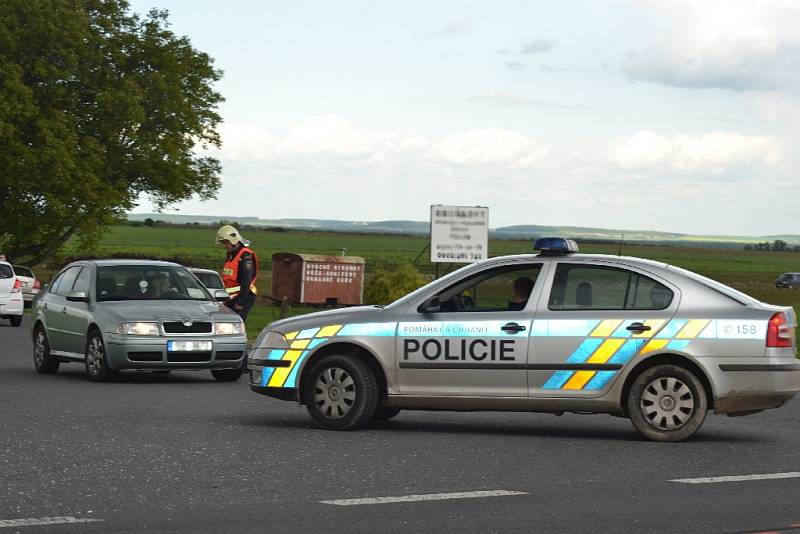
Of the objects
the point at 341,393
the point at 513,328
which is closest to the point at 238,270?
the point at 341,393

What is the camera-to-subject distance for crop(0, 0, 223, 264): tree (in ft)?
160

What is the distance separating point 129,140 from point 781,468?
1737 inches

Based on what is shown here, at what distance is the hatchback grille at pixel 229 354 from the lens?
57.1 ft

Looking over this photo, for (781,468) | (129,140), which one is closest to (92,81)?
(129,140)

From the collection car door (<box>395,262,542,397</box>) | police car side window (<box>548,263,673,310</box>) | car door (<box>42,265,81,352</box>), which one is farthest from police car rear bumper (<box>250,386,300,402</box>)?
car door (<box>42,265,81,352</box>)

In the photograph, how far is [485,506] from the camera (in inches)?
329

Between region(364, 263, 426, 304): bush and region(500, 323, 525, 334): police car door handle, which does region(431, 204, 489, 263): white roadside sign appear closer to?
region(364, 263, 426, 304): bush

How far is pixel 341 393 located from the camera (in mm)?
12320

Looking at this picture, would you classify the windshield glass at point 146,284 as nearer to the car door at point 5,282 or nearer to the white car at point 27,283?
the car door at point 5,282

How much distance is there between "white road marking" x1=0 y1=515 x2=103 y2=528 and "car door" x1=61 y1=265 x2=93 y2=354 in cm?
1024

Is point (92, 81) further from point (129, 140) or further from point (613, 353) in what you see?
point (613, 353)

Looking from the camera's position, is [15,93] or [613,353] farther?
[15,93]

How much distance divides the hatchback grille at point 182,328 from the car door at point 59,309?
186cm

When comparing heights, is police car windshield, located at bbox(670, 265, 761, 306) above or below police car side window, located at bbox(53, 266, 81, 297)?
above
